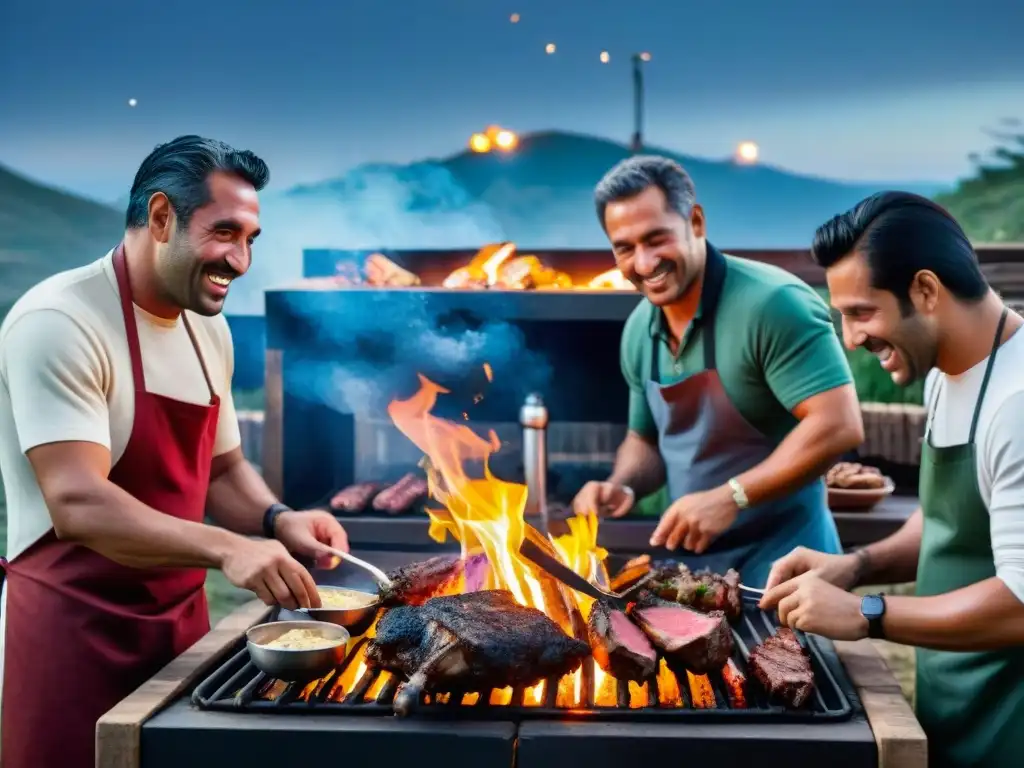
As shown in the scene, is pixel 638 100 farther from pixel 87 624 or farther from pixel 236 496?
pixel 87 624

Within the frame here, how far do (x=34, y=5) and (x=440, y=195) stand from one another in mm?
3543

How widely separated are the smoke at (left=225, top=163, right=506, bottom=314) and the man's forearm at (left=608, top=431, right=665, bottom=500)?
9.13 ft

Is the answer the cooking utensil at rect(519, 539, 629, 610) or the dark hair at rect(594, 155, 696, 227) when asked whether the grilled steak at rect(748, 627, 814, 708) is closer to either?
the cooking utensil at rect(519, 539, 629, 610)

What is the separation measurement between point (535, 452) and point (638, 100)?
333 centimetres

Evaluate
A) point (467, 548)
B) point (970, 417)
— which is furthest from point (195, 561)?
point (970, 417)

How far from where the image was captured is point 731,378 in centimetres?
389

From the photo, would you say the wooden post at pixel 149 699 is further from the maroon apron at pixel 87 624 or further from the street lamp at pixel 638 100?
the street lamp at pixel 638 100

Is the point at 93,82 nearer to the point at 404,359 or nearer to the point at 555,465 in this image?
the point at 404,359

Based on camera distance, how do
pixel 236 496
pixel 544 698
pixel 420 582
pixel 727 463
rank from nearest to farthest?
1. pixel 544 698
2. pixel 420 582
3. pixel 236 496
4. pixel 727 463

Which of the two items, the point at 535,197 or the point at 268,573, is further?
the point at 535,197

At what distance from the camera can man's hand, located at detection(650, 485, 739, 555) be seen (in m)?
3.36

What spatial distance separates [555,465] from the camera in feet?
20.0

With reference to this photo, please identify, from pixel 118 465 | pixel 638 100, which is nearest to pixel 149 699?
pixel 118 465

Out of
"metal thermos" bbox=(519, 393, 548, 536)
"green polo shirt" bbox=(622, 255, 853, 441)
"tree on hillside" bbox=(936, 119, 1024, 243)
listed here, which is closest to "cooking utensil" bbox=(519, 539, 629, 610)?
"green polo shirt" bbox=(622, 255, 853, 441)
